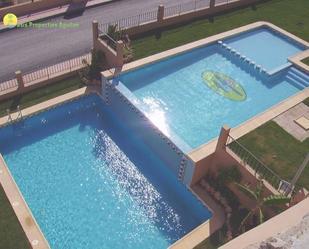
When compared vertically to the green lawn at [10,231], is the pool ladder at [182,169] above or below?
above

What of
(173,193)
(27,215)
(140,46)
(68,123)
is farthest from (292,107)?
(27,215)

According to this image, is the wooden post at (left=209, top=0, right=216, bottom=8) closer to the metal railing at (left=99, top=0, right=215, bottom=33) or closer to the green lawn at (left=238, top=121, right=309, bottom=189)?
the metal railing at (left=99, top=0, right=215, bottom=33)

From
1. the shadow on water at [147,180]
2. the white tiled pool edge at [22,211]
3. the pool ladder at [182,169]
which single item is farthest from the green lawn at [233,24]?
the white tiled pool edge at [22,211]

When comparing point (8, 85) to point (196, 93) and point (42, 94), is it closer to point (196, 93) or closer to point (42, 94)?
point (42, 94)

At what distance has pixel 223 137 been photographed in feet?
64.0

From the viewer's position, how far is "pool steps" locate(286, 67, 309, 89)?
2709 cm

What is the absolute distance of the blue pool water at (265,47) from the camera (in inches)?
1157

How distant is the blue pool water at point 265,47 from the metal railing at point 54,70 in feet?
40.0

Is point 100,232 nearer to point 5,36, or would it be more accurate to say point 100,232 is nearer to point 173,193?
point 173,193

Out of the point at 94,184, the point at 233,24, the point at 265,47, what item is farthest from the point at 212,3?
the point at 94,184

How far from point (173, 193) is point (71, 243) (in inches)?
249

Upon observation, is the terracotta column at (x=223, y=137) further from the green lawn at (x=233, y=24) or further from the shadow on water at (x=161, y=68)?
the green lawn at (x=233, y=24)

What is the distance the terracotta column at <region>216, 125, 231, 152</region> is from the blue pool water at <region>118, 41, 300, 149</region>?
2543 millimetres

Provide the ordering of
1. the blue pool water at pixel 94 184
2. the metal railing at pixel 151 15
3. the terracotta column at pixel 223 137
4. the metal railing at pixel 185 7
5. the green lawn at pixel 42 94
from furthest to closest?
the metal railing at pixel 185 7 < the metal railing at pixel 151 15 < the green lawn at pixel 42 94 < the blue pool water at pixel 94 184 < the terracotta column at pixel 223 137
